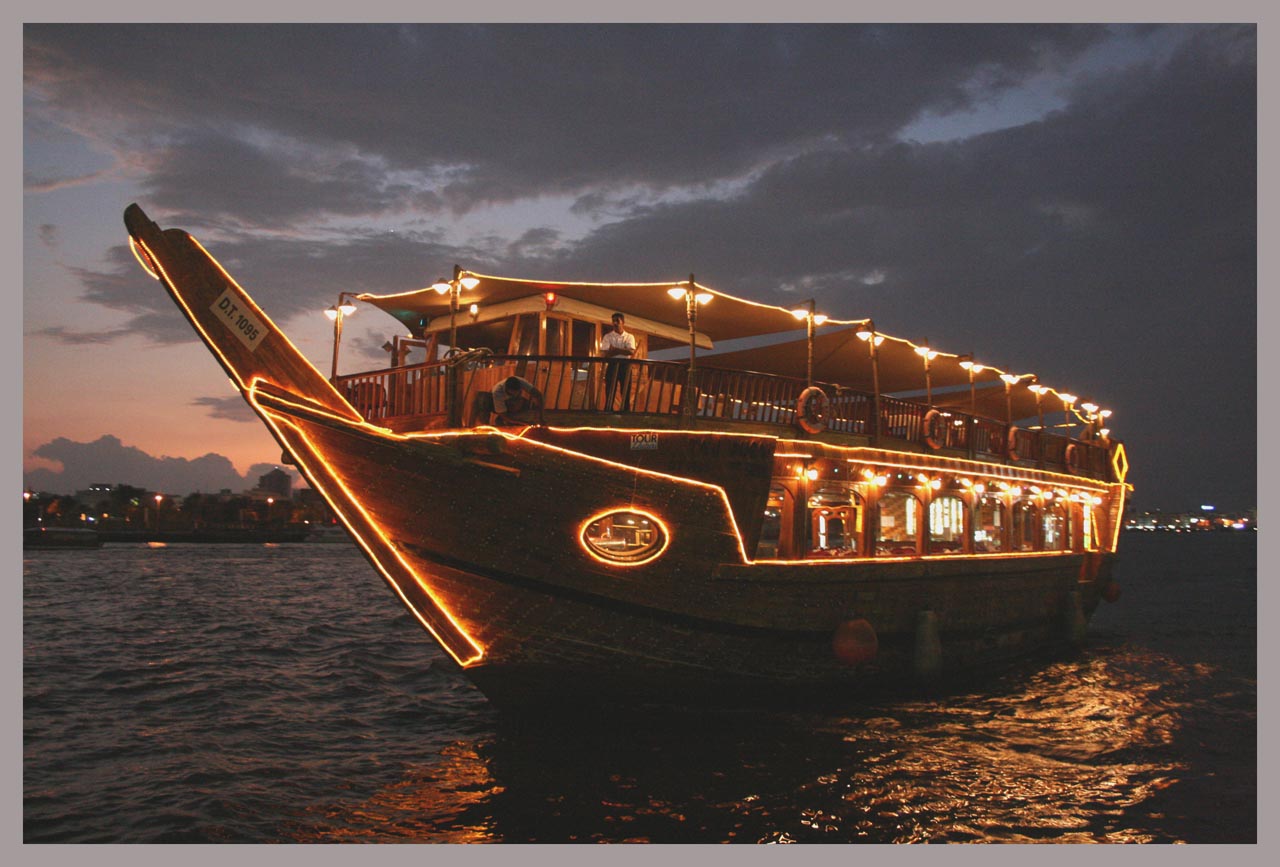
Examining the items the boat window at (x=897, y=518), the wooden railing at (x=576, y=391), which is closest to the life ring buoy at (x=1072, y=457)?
the boat window at (x=897, y=518)

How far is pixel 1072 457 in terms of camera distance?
55.3 ft

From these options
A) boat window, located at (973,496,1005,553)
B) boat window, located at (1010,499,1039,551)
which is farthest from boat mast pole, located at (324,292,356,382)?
boat window, located at (1010,499,1039,551)

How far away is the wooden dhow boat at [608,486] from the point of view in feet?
25.2

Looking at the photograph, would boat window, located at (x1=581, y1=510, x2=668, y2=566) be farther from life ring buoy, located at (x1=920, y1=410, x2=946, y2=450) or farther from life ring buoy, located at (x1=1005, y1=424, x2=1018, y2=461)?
life ring buoy, located at (x1=1005, y1=424, x2=1018, y2=461)

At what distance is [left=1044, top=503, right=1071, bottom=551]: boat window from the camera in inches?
668

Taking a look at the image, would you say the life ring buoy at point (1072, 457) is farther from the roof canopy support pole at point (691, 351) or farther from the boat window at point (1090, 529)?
the roof canopy support pole at point (691, 351)

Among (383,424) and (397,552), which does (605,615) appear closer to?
(397,552)

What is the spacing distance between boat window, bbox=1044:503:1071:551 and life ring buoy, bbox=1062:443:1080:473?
952 millimetres

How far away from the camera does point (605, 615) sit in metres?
8.38

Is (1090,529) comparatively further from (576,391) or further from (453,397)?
(453,397)

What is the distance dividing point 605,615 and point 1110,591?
14645 millimetres

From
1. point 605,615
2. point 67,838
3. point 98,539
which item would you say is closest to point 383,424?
point 605,615

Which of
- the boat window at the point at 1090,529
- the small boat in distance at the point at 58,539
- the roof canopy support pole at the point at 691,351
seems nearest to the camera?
the roof canopy support pole at the point at 691,351

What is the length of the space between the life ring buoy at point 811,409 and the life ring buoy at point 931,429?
2.65 m
